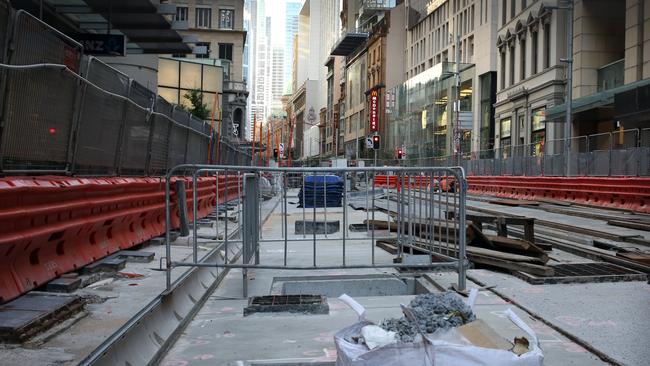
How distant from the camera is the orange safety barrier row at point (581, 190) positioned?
19031 millimetres

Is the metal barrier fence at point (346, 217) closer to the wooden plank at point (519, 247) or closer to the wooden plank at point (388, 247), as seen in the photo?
the wooden plank at point (388, 247)

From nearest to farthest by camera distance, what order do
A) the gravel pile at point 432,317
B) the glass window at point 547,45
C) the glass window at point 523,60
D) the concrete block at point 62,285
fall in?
the gravel pile at point 432,317 → the concrete block at point 62,285 → the glass window at point 547,45 → the glass window at point 523,60

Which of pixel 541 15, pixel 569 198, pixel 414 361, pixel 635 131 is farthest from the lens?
pixel 541 15

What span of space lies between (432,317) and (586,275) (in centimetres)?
457

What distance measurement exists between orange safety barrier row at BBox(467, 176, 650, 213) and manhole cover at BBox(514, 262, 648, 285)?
12.2 m

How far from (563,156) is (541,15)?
1684 centimetres

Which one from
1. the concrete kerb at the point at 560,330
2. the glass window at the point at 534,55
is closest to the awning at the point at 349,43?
the glass window at the point at 534,55

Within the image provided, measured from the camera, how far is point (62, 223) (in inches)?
223

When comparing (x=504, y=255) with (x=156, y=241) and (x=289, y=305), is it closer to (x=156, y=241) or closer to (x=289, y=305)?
(x=289, y=305)

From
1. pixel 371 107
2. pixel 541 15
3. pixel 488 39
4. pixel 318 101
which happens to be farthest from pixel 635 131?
pixel 318 101

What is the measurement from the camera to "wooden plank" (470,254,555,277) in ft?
23.3

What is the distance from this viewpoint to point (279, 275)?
24.9 ft

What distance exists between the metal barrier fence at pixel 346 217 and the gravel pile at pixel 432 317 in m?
2.67

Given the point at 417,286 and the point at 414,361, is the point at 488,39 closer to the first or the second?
the point at 417,286
